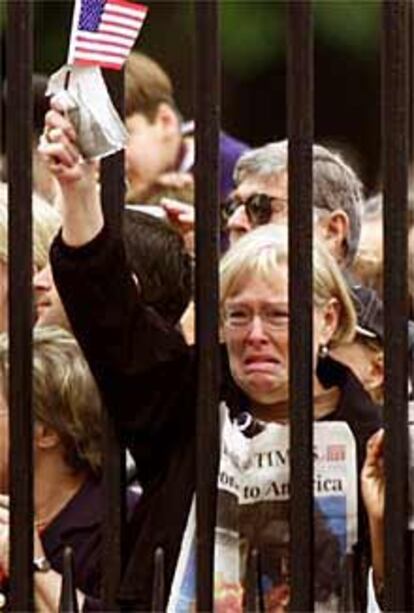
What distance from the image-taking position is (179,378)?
3.39 metres

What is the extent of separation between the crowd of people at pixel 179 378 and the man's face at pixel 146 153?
132cm

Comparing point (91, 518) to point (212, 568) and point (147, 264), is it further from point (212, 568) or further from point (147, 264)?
point (212, 568)

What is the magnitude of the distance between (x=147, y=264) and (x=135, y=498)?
34 cm

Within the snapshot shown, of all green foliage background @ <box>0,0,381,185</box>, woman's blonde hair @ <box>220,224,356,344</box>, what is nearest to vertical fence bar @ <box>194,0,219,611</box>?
woman's blonde hair @ <box>220,224,356,344</box>

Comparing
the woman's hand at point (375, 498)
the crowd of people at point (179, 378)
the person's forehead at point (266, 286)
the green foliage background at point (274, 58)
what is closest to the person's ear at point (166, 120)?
the crowd of people at point (179, 378)

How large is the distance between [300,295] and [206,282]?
0.11 metres

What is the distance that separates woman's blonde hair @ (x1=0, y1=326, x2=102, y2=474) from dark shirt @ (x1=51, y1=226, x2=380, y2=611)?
0.31 m

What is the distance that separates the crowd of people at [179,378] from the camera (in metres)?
3.27

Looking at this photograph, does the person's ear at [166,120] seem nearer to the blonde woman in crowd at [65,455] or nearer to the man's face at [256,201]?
the man's face at [256,201]

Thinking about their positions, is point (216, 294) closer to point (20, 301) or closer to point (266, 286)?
point (20, 301)

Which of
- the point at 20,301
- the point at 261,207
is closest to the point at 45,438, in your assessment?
the point at 261,207

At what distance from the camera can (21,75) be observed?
10.3 feet

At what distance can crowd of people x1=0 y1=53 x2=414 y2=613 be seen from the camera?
3266 mm

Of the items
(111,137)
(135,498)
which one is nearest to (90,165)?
(111,137)
